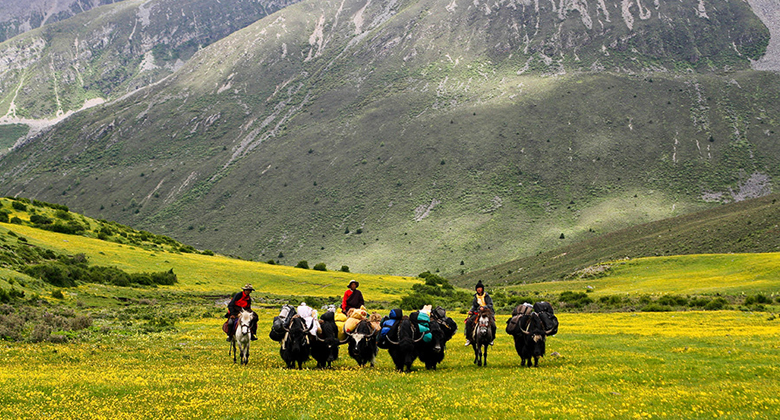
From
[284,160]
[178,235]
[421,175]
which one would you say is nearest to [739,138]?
[421,175]

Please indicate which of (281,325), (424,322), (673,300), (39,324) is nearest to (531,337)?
(424,322)

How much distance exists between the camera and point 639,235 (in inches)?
3907

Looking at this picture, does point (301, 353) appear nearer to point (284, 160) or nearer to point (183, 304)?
point (183, 304)

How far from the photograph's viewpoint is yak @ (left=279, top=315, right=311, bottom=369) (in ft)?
63.2

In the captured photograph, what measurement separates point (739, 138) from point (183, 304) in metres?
151

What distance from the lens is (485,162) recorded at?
497 ft

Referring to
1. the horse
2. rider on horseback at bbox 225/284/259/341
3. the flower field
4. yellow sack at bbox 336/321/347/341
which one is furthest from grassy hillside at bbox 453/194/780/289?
rider on horseback at bbox 225/284/259/341

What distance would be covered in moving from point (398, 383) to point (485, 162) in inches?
5474

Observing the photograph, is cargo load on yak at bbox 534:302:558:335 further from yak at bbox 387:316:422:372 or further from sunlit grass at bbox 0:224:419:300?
sunlit grass at bbox 0:224:419:300

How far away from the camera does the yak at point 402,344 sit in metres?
19.1

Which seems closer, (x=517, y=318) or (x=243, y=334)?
(x=517, y=318)

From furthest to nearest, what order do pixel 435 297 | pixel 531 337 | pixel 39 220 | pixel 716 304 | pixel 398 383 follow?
pixel 39 220, pixel 435 297, pixel 716 304, pixel 531 337, pixel 398 383

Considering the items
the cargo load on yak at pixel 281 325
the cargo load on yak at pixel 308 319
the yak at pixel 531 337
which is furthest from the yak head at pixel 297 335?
the yak at pixel 531 337

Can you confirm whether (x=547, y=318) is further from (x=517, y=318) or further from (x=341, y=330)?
(x=341, y=330)
